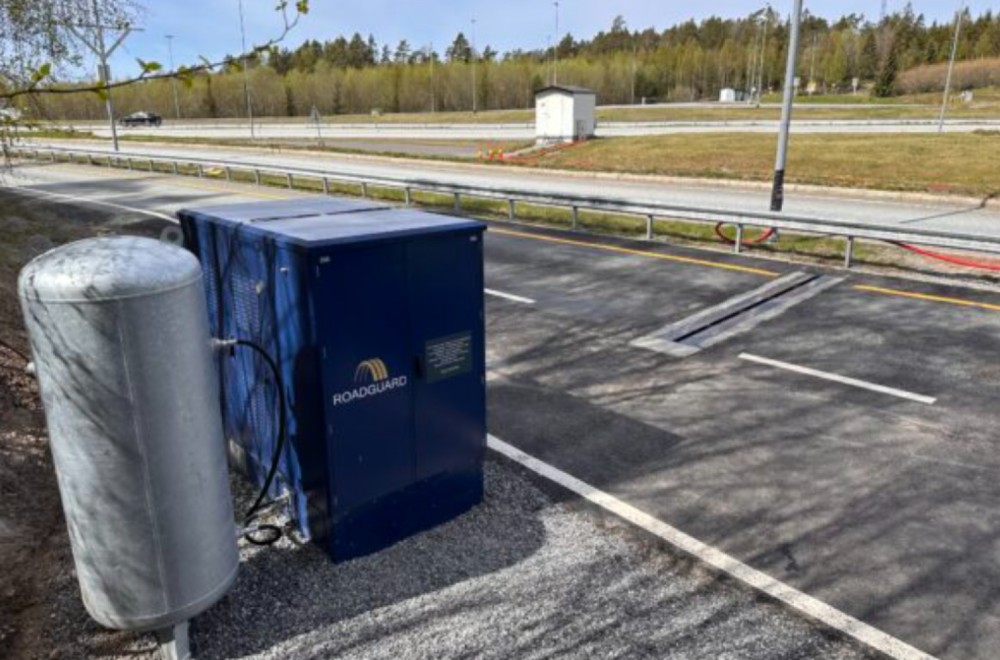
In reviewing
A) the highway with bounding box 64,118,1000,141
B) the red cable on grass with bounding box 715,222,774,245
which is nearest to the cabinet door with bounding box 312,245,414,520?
the red cable on grass with bounding box 715,222,774,245

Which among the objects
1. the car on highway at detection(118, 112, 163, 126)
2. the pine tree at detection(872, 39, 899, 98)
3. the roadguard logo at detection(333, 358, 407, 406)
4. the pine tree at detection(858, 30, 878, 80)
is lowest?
the roadguard logo at detection(333, 358, 407, 406)

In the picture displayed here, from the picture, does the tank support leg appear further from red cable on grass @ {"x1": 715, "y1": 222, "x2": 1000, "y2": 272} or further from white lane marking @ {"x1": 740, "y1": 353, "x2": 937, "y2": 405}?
red cable on grass @ {"x1": 715, "y1": 222, "x2": 1000, "y2": 272}

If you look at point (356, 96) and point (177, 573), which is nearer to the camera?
point (177, 573)

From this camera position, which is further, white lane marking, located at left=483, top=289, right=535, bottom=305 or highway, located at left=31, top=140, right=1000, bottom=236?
highway, located at left=31, top=140, right=1000, bottom=236

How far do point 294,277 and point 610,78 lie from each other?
121281 millimetres

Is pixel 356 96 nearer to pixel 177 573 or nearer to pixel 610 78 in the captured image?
pixel 610 78

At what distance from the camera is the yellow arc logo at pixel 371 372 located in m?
4.52

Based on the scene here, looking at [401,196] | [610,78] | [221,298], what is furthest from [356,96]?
[221,298]

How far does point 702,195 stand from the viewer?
945 inches

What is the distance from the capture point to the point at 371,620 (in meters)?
4.12

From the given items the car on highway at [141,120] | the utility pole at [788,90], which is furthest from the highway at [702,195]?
the car on highway at [141,120]

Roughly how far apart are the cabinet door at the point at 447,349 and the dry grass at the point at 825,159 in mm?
21789

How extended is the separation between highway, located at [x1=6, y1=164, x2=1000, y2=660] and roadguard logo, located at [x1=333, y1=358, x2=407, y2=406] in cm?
197

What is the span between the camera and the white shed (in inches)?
1467
